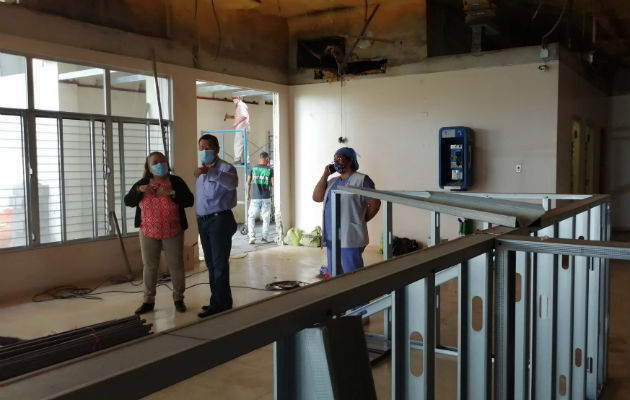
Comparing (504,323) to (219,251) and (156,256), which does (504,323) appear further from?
(156,256)

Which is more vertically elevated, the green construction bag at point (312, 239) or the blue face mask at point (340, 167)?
the blue face mask at point (340, 167)

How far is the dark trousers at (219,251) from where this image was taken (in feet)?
15.3

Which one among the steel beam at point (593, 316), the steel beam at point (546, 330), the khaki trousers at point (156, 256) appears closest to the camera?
the steel beam at point (546, 330)

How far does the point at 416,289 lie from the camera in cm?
137

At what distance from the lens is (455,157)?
24.6ft

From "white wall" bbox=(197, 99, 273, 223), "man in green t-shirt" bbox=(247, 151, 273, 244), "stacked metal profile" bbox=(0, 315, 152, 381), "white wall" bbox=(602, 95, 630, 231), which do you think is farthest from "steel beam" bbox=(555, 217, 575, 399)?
"white wall" bbox=(602, 95, 630, 231)

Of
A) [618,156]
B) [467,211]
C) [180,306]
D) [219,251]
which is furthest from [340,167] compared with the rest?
[618,156]

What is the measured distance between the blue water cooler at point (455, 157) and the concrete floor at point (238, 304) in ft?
4.78

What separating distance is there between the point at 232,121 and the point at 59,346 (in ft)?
32.1

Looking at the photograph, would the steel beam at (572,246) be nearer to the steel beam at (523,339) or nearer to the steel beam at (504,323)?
the steel beam at (504,323)

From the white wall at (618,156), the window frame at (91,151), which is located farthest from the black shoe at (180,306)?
the white wall at (618,156)

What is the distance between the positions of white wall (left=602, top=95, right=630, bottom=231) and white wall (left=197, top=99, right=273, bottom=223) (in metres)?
6.87

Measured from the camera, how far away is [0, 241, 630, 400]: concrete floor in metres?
3.32

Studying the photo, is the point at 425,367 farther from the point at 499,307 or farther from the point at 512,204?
the point at 512,204
